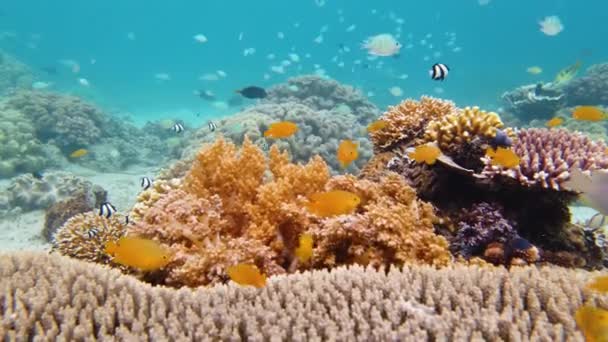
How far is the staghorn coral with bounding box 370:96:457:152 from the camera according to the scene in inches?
234

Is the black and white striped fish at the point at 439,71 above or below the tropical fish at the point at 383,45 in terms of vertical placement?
below

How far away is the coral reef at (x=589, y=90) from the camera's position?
864 inches

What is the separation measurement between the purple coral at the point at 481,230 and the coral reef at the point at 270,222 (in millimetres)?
391

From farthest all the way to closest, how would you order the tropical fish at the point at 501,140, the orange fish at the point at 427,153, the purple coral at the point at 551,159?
the tropical fish at the point at 501,140, the orange fish at the point at 427,153, the purple coral at the point at 551,159

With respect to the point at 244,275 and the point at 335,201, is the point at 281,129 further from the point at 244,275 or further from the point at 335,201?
the point at 244,275

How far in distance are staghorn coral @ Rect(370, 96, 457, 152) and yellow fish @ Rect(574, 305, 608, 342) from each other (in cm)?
380

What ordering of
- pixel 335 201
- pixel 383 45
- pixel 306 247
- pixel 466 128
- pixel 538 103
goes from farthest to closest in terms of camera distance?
pixel 538 103
pixel 383 45
pixel 466 128
pixel 306 247
pixel 335 201

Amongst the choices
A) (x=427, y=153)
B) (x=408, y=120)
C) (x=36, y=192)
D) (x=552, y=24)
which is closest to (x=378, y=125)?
(x=408, y=120)

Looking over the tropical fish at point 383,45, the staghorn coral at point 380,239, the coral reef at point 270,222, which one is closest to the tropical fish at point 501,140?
the coral reef at point 270,222

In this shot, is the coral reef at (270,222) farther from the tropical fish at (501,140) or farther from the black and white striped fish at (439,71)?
the black and white striped fish at (439,71)

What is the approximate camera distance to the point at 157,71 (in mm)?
76562

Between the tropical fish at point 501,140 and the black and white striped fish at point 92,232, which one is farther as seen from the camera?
the black and white striped fish at point 92,232

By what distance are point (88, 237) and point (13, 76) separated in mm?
36111

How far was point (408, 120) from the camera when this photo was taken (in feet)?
19.6
